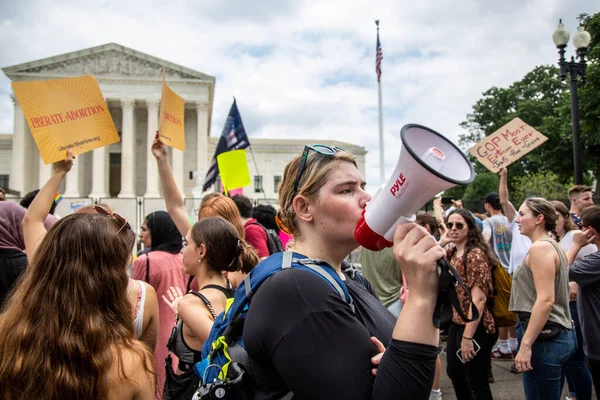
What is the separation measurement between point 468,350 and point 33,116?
159 inches

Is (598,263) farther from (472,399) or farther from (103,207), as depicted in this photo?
(103,207)

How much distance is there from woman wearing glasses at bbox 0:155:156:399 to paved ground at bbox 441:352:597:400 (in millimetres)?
4611

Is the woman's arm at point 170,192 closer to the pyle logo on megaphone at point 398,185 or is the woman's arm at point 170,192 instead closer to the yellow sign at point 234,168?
the pyle logo on megaphone at point 398,185

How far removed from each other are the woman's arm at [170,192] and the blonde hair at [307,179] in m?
2.15

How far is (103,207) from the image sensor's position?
2494 millimetres

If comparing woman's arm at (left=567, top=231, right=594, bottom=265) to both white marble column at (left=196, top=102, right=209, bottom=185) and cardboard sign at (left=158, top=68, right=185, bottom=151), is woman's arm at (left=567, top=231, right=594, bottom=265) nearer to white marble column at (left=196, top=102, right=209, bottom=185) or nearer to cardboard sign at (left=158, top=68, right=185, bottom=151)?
cardboard sign at (left=158, top=68, right=185, bottom=151)

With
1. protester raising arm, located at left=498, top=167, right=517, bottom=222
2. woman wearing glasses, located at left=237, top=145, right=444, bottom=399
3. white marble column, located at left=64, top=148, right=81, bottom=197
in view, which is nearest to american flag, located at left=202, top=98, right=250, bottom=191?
protester raising arm, located at left=498, top=167, right=517, bottom=222

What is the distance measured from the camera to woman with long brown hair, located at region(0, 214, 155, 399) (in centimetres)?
150

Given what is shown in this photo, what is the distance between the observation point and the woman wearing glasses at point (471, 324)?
151 inches

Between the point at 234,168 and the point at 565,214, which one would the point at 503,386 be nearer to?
the point at 565,214

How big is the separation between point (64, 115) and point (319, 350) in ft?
11.3

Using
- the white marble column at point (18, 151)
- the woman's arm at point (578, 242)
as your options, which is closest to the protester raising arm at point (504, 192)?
the woman's arm at point (578, 242)

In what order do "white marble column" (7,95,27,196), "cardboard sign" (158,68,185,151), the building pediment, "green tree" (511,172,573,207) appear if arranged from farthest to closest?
the building pediment < "white marble column" (7,95,27,196) < "green tree" (511,172,573,207) < "cardboard sign" (158,68,185,151)

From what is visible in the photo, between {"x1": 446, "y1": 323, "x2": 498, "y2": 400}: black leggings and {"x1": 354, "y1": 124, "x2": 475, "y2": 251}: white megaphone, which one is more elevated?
{"x1": 354, "y1": 124, "x2": 475, "y2": 251}: white megaphone
